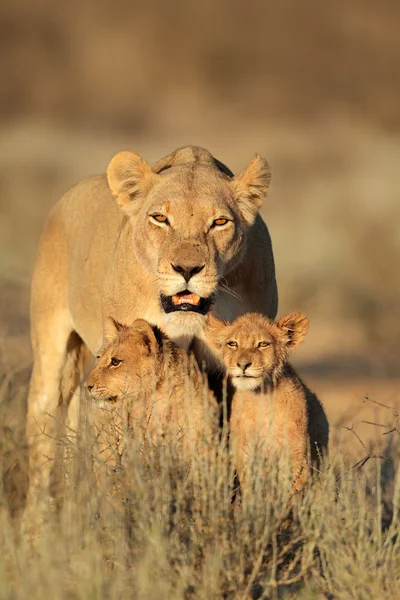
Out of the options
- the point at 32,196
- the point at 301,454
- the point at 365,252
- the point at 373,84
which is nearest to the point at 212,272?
the point at 301,454

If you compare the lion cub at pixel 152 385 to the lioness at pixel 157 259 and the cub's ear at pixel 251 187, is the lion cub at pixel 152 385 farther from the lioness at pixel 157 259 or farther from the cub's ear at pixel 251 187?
the cub's ear at pixel 251 187

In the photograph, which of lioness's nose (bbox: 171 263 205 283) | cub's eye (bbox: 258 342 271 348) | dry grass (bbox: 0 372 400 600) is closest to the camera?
dry grass (bbox: 0 372 400 600)

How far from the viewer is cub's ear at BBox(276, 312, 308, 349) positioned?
6332mm

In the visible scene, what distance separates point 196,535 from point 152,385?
0.93 m

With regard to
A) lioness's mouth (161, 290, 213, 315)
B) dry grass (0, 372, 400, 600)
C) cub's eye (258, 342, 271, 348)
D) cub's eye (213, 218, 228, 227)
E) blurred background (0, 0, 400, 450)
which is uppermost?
blurred background (0, 0, 400, 450)

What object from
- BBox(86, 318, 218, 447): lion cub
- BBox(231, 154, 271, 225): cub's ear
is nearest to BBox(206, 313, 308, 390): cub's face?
BBox(86, 318, 218, 447): lion cub

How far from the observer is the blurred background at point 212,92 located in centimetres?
2762

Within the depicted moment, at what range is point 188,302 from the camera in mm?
6586

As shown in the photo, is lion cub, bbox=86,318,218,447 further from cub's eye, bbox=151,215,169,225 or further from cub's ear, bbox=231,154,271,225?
cub's ear, bbox=231,154,271,225

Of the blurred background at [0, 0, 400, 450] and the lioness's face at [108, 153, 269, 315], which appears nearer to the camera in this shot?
the lioness's face at [108, 153, 269, 315]

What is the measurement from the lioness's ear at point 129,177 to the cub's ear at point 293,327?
1325 mm

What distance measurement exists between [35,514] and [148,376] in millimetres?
864

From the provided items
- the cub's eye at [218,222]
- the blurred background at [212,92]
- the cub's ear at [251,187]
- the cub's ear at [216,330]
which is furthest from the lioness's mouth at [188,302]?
the blurred background at [212,92]

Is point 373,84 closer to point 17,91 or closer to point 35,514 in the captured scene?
point 17,91
